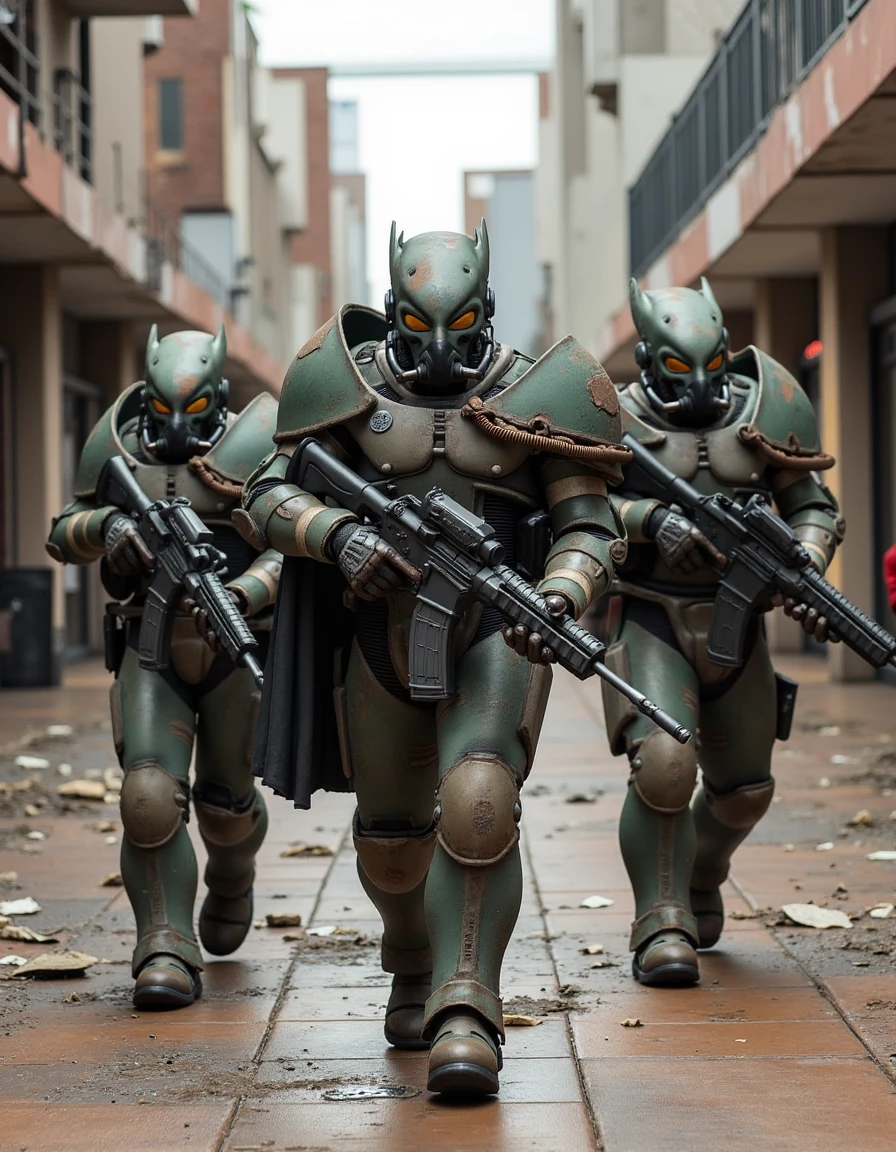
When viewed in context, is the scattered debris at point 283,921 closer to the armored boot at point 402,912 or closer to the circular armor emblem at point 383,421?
the armored boot at point 402,912

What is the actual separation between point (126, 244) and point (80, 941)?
1334 cm

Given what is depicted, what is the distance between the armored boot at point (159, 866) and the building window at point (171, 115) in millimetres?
34808

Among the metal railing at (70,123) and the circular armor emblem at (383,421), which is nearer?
the circular armor emblem at (383,421)

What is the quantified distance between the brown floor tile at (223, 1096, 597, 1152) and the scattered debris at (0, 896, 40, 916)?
2779 mm

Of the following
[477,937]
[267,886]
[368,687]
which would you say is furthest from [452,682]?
[267,886]

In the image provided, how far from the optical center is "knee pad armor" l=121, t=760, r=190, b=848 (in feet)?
17.6

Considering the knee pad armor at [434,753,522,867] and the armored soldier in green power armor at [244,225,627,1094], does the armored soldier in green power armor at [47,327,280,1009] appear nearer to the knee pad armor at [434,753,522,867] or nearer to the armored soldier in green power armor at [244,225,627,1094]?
the armored soldier in green power armor at [244,225,627,1094]

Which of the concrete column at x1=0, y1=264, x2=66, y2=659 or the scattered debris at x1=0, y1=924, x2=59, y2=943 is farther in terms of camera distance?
the concrete column at x1=0, y1=264, x2=66, y2=659

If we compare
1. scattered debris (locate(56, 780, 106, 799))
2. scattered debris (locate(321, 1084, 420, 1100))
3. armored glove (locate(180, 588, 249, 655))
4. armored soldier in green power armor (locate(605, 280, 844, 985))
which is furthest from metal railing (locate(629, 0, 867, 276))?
scattered debris (locate(321, 1084, 420, 1100))

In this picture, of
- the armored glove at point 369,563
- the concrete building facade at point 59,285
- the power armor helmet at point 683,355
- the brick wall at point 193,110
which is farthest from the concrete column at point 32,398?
the brick wall at point 193,110

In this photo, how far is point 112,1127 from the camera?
4.01 metres

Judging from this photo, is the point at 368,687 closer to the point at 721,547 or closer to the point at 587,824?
the point at 721,547

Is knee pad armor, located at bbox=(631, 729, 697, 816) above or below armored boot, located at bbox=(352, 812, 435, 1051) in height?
above

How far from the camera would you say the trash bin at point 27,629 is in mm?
16984
